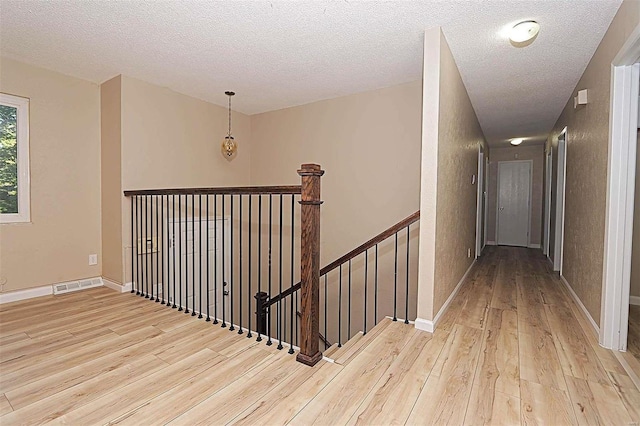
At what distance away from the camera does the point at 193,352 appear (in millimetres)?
2131

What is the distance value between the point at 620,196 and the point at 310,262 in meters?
2.05

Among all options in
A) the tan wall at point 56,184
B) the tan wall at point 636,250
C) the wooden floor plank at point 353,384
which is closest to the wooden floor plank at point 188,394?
the wooden floor plank at point 353,384

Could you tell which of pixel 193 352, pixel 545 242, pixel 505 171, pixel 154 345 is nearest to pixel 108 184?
pixel 154 345

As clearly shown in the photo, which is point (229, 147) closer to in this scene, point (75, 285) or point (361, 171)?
point (361, 171)

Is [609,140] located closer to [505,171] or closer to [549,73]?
[549,73]

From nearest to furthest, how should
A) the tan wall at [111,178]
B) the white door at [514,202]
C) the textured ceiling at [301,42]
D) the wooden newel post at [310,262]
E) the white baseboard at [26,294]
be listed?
1. the wooden newel post at [310,262]
2. the textured ceiling at [301,42]
3. the white baseboard at [26,294]
4. the tan wall at [111,178]
5. the white door at [514,202]

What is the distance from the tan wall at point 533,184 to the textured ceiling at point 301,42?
3.63 m

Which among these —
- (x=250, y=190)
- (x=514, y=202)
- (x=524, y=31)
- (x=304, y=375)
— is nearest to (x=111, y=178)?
(x=250, y=190)

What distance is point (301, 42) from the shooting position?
9.01 ft

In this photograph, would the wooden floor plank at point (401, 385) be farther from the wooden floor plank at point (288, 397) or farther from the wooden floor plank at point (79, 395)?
the wooden floor plank at point (79, 395)

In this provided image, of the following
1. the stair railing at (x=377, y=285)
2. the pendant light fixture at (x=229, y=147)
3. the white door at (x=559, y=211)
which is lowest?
the stair railing at (x=377, y=285)

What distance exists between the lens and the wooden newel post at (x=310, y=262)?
195cm

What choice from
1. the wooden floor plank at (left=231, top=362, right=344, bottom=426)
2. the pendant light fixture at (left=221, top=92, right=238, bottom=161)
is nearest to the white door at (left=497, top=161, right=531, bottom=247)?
the pendant light fixture at (left=221, top=92, right=238, bottom=161)

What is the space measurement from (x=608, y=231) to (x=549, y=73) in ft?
6.16
